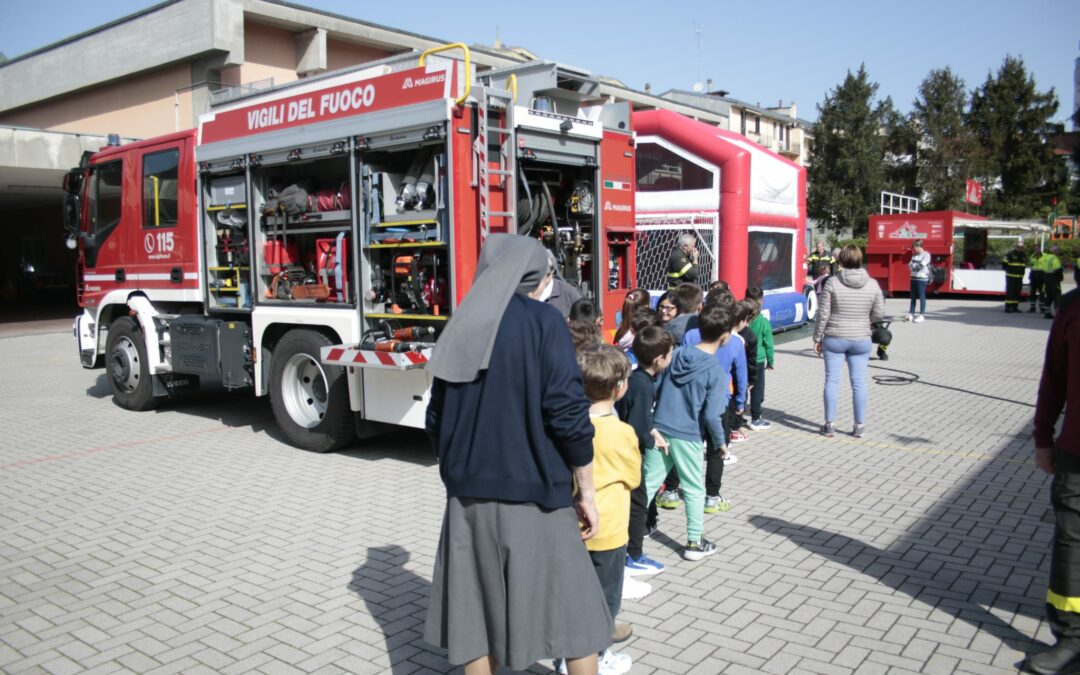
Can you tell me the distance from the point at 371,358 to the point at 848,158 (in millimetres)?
50086

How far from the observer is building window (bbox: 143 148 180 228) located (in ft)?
29.4

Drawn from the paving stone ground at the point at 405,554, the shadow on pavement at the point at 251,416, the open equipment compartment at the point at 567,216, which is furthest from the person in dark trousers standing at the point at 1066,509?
the shadow on pavement at the point at 251,416

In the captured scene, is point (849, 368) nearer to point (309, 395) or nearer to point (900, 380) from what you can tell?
point (900, 380)

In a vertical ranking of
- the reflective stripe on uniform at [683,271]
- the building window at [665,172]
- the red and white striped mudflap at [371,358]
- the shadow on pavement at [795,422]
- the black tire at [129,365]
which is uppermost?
the building window at [665,172]

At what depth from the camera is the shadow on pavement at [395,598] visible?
398 centimetres

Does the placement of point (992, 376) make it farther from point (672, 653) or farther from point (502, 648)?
point (502, 648)

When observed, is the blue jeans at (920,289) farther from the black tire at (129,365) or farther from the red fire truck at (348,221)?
the black tire at (129,365)

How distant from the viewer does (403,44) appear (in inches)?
1048

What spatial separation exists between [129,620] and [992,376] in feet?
36.7

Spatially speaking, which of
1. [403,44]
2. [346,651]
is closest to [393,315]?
[346,651]

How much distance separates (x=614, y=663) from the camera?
367 centimetres

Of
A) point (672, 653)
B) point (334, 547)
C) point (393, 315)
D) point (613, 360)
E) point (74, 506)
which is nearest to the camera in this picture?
point (613, 360)

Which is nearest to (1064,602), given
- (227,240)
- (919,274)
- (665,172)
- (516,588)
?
(516,588)

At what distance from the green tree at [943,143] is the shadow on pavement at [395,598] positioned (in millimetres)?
51645
